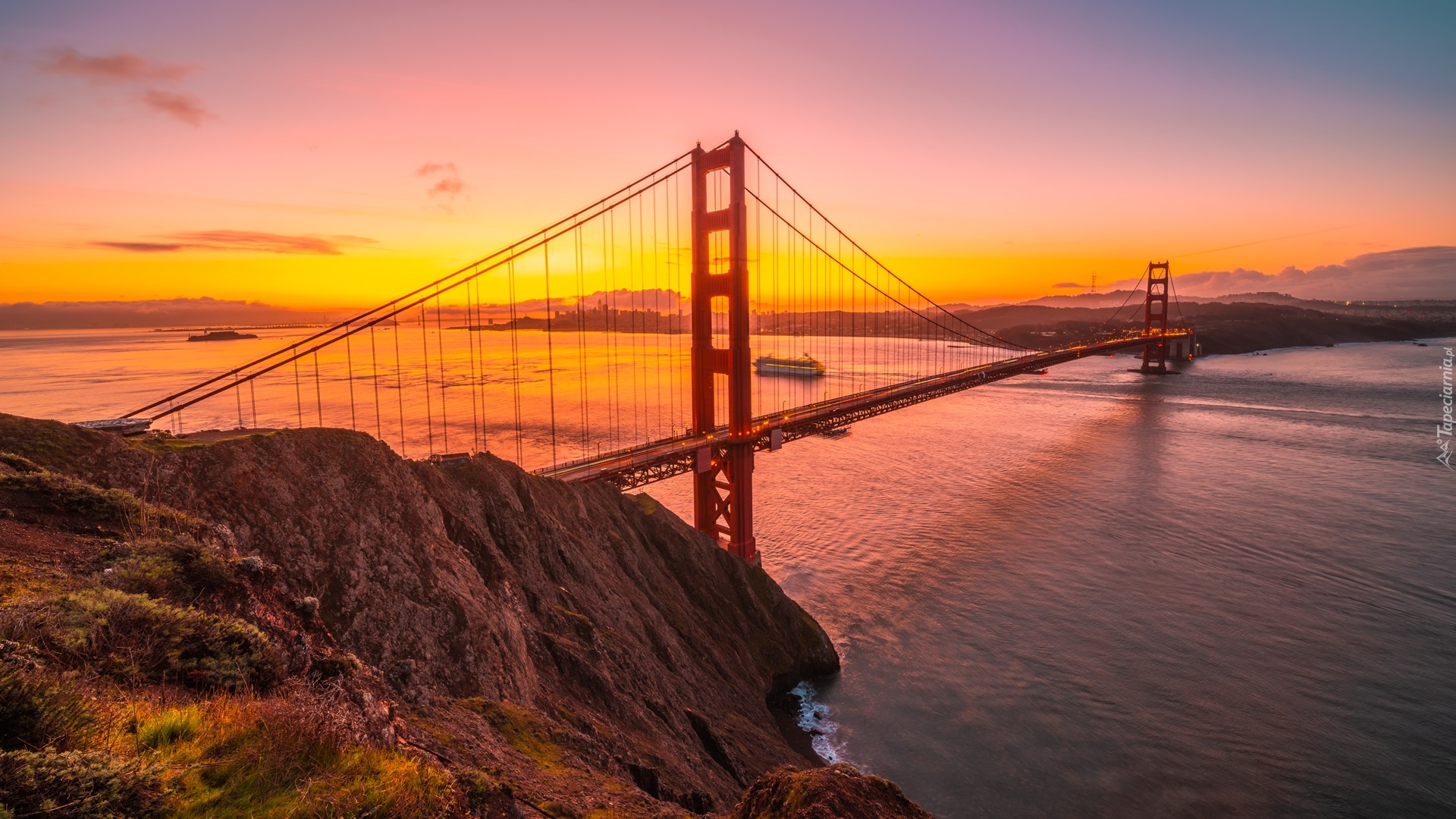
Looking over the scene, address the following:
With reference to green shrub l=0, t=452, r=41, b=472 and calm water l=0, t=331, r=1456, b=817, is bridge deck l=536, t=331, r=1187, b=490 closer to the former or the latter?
calm water l=0, t=331, r=1456, b=817

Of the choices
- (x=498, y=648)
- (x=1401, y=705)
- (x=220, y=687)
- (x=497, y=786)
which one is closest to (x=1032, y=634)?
(x=1401, y=705)

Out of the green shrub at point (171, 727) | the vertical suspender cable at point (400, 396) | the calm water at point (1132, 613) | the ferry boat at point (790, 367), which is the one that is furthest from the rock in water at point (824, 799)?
the ferry boat at point (790, 367)

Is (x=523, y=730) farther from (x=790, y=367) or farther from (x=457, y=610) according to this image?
(x=790, y=367)

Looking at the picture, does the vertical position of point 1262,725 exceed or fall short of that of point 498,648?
it falls short

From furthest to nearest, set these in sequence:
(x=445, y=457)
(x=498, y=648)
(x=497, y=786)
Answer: (x=445, y=457), (x=498, y=648), (x=497, y=786)

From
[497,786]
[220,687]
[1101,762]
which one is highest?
[220,687]

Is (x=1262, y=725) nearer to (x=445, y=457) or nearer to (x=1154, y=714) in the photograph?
(x=1154, y=714)

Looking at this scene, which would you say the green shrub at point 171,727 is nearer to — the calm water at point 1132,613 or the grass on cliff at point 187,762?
the grass on cliff at point 187,762
